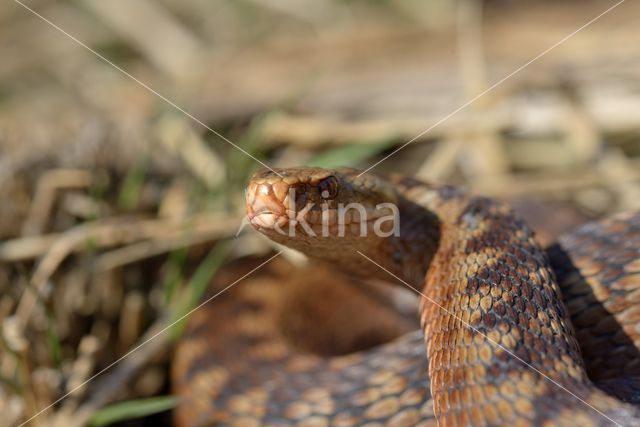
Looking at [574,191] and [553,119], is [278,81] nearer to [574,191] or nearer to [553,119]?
[553,119]

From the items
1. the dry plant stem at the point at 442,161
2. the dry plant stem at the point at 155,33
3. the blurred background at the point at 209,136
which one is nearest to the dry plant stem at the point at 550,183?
the blurred background at the point at 209,136

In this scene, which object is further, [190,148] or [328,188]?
[190,148]

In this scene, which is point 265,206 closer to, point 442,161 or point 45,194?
point 45,194

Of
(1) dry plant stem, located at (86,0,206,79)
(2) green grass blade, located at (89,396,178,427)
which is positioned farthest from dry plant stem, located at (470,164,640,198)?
(1) dry plant stem, located at (86,0,206,79)

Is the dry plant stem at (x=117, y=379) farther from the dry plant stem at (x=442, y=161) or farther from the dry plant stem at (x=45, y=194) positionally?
the dry plant stem at (x=442, y=161)

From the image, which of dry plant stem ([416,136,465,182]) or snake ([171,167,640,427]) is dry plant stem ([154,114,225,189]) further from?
dry plant stem ([416,136,465,182])

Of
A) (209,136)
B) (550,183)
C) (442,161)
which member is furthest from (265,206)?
(209,136)
